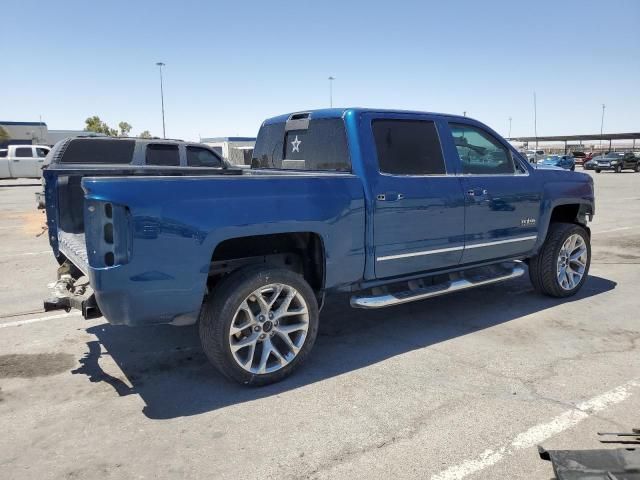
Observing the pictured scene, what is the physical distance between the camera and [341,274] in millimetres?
4043

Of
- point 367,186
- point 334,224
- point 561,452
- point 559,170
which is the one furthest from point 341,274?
point 559,170

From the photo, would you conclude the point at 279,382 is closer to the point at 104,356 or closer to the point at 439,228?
the point at 104,356

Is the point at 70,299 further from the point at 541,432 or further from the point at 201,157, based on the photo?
the point at 201,157

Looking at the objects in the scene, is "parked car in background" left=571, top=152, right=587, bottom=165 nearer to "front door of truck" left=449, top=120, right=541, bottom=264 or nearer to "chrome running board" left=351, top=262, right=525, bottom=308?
"front door of truck" left=449, top=120, right=541, bottom=264

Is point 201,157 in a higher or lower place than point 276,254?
higher

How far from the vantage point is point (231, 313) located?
3.48 m

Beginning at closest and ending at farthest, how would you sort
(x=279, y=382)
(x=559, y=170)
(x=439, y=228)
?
(x=279, y=382)
(x=439, y=228)
(x=559, y=170)

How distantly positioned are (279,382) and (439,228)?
76.1 inches

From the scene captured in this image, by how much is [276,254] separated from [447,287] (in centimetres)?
165

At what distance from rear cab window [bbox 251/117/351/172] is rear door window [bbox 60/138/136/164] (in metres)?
4.67

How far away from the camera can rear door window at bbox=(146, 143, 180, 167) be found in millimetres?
10102

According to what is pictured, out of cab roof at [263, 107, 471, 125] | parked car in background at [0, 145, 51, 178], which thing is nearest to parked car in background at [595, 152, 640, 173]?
parked car in background at [0, 145, 51, 178]

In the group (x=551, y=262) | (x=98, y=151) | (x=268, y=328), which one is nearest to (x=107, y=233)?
(x=268, y=328)

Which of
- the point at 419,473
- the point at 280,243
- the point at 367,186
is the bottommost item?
the point at 419,473
